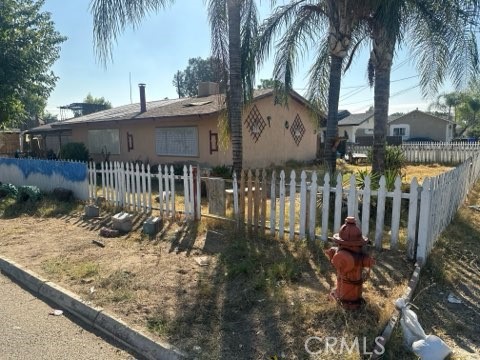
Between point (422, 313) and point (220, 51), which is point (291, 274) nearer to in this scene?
point (422, 313)

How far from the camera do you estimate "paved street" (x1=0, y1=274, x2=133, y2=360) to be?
3.14 metres

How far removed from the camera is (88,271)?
15.8 ft

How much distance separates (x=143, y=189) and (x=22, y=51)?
10364mm

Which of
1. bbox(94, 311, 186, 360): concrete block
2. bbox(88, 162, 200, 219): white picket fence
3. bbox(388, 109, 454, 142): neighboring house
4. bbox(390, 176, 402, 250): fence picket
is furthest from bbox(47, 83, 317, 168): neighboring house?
bbox(388, 109, 454, 142): neighboring house

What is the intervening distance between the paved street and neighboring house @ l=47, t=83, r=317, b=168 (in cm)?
1011

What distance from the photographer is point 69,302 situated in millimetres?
4070

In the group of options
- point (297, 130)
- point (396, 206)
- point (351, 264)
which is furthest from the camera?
point (297, 130)

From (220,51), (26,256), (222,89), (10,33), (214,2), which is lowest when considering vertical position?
(26,256)

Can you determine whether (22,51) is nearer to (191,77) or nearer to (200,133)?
(200,133)

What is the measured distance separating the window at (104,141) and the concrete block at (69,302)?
1483cm

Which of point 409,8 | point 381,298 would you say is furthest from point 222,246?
point 409,8

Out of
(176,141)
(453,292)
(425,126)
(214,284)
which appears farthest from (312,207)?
(425,126)

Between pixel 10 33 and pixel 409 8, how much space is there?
14.0 m

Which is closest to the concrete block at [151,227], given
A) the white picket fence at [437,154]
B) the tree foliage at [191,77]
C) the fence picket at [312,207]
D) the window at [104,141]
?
the fence picket at [312,207]
